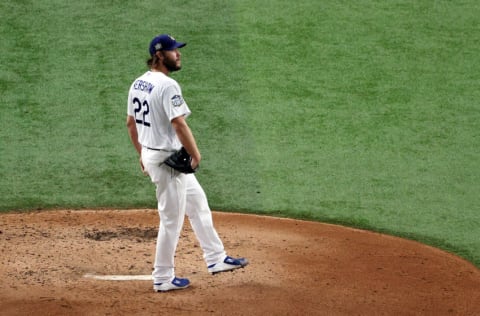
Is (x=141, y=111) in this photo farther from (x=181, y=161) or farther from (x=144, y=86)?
(x=181, y=161)

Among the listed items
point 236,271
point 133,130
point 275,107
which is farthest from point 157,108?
point 275,107

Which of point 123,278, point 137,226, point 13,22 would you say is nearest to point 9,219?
point 137,226

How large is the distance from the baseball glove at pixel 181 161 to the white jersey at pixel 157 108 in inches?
3.7

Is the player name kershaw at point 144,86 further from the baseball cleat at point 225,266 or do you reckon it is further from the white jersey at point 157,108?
the baseball cleat at point 225,266

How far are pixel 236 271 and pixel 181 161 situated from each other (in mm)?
1175

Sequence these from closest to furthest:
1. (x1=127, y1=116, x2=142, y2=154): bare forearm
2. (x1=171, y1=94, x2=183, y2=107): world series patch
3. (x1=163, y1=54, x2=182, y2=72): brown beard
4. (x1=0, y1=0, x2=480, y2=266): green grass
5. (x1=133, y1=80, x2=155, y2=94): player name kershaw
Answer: (x1=171, y1=94, x2=183, y2=107): world series patch
(x1=133, y1=80, x2=155, y2=94): player name kershaw
(x1=163, y1=54, x2=182, y2=72): brown beard
(x1=127, y1=116, x2=142, y2=154): bare forearm
(x1=0, y1=0, x2=480, y2=266): green grass

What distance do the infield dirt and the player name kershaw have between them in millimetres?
1511

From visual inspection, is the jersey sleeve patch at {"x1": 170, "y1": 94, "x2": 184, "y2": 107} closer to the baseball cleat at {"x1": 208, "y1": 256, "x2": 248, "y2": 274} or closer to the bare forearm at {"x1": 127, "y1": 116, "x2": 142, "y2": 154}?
the bare forearm at {"x1": 127, "y1": 116, "x2": 142, "y2": 154}

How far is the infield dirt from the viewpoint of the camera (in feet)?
24.2

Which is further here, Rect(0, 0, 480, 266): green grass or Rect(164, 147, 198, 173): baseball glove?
Rect(0, 0, 480, 266): green grass

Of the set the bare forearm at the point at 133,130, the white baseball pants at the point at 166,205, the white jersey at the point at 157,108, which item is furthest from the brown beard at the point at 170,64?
the white baseball pants at the point at 166,205

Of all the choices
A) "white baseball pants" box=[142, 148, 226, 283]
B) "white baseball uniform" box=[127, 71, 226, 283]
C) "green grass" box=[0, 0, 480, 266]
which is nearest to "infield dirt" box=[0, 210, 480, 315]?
"white baseball pants" box=[142, 148, 226, 283]

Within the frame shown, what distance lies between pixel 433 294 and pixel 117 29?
7187 millimetres

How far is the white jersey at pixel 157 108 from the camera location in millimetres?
7359
